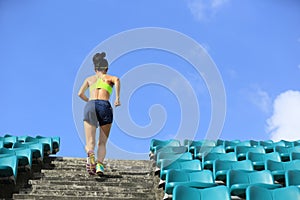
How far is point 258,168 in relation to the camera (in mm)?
6750

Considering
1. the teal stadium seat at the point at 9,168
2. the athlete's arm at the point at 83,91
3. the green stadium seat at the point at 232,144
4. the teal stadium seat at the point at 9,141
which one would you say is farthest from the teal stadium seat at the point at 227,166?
the teal stadium seat at the point at 9,141

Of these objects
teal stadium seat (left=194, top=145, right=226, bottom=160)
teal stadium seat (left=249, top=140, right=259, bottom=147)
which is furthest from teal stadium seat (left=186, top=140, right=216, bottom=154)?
teal stadium seat (left=249, top=140, right=259, bottom=147)

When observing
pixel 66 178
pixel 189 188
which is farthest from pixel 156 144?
pixel 189 188

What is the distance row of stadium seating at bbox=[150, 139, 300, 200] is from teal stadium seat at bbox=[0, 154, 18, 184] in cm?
192

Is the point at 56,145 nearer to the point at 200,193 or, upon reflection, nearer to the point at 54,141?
the point at 54,141

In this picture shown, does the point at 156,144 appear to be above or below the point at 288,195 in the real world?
above

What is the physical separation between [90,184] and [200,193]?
6.36ft

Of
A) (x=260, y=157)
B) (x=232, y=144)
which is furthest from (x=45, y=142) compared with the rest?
(x=260, y=157)

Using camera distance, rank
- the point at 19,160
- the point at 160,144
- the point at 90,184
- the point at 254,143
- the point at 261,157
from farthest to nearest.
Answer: the point at 254,143
the point at 160,144
the point at 261,157
the point at 19,160
the point at 90,184

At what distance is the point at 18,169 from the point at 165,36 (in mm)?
3290

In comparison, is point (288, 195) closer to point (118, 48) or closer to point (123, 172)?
point (123, 172)

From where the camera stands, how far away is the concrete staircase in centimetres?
567

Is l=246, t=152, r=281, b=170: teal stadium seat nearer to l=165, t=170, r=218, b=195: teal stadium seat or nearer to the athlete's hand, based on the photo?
l=165, t=170, r=218, b=195: teal stadium seat

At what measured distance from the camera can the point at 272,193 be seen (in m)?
4.64
